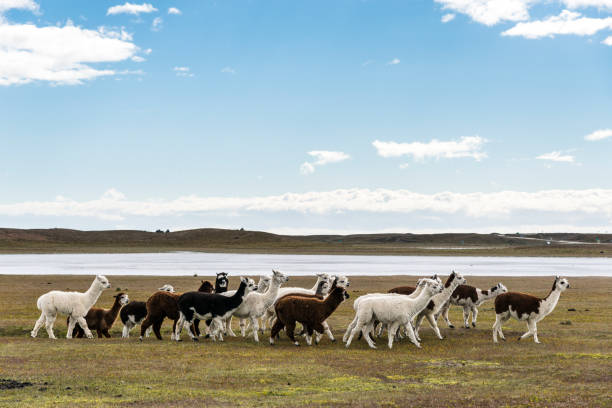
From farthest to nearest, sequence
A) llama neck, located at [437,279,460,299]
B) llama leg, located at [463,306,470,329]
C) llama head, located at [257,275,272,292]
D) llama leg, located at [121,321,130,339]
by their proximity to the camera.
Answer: llama leg, located at [463,306,470,329] < llama head, located at [257,275,272,292] < llama neck, located at [437,279,460,299] < llama leg, located at [121,321,130,339]

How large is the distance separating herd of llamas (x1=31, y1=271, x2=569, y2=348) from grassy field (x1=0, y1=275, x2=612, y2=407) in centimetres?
47

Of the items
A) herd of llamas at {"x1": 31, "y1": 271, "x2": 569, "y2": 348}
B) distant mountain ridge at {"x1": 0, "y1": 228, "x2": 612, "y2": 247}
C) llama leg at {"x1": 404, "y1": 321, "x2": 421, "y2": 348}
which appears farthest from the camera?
distant mountain ridge at {"x1": 0, "y1": 228, "x2": 612, "y2": 247}

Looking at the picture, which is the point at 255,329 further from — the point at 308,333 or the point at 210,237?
the point at 210,237

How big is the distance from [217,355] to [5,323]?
8.44 m

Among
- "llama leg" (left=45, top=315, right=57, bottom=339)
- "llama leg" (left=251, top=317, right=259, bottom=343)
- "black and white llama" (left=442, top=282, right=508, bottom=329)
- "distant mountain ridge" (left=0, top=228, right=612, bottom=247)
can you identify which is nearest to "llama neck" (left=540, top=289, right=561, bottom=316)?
"black and white llama" (left=442, top=282, right=508, bottom=329)

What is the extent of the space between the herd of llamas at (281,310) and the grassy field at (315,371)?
469mm

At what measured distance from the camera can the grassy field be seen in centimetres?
915

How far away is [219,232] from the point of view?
188 metres

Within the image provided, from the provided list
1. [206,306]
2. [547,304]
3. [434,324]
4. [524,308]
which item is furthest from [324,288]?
[547,304]

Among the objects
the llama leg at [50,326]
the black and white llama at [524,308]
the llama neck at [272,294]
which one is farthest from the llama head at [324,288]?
the llama leg at [50,326]

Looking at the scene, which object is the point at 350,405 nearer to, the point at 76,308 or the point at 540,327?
the point at 76,308

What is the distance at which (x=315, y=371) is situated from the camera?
1114 centimetres

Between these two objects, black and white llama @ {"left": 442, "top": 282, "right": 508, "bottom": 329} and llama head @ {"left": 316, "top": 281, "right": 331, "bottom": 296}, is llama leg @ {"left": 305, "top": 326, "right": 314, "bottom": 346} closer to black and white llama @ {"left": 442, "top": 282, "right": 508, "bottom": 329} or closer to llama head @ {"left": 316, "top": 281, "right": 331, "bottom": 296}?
llama head @ {"left": 316, "top": 281, "right": 331, "bottom": 296}

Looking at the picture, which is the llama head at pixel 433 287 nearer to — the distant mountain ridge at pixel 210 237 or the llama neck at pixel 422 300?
the llama neck at pixel 422 300
